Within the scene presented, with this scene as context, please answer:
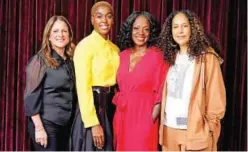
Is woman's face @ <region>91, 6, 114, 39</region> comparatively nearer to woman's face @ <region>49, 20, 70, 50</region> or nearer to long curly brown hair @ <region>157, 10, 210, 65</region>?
woman's face @ <region>49, 20, 70, 50</region>

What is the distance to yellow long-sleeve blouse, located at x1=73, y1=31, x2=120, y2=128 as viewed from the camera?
2.83 m

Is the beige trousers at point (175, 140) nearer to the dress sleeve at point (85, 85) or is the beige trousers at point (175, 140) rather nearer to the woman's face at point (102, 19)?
the dress sleeve at point (85, 85)

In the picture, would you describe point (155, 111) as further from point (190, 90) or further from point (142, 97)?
point (190, 90)

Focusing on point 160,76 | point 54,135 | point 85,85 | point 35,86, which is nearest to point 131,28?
point 160,76

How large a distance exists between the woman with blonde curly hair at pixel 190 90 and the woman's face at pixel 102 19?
36cm

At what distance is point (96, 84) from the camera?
2.88 m

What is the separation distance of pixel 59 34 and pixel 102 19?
28cm

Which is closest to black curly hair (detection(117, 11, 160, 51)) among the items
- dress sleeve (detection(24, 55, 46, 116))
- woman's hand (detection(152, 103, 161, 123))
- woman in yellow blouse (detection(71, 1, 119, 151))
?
woman in yellow blouse (detection(71, 1, 119, 151))

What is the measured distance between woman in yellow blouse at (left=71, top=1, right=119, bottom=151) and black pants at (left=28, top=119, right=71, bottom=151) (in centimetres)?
6

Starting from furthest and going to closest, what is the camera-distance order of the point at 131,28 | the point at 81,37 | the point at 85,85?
1. the point at 81,37
2. the point at 131,28
3. the point at 85,85

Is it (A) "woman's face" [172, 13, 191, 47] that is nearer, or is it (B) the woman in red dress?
(A) "woman's face" [172, 13, 191, 47]

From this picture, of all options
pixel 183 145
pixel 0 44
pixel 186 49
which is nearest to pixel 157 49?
pixel 186 49

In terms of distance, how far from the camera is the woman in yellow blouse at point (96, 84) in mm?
2834

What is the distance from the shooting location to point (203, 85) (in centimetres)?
265
